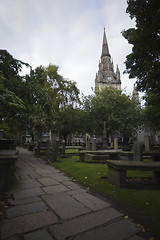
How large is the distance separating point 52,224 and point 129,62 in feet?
20.5

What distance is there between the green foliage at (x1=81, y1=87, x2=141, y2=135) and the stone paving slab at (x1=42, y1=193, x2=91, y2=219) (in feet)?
63.1

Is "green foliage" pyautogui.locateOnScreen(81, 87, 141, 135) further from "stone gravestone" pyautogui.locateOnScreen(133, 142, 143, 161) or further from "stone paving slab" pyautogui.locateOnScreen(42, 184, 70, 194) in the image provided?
"stone paving slab" pyautogui.locateOnScreen(42, 184, 70, 194)

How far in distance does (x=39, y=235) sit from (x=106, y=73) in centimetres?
6324

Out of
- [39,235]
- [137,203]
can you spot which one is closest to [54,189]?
[39,235]

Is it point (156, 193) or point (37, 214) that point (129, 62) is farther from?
point (37, 214)

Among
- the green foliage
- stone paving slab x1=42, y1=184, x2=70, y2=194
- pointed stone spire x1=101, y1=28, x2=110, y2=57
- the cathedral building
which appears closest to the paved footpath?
stone paving slab x1=42, y1=184, x2=70, y2=194

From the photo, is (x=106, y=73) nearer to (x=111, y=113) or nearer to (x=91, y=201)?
(x=111, y=113)

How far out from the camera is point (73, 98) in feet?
66.4

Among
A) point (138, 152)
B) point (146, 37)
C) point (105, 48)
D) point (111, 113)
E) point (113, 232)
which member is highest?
point (105, 48)

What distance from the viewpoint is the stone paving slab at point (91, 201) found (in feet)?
9.16

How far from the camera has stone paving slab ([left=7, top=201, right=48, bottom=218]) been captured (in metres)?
2.48

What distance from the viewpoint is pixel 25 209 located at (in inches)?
105

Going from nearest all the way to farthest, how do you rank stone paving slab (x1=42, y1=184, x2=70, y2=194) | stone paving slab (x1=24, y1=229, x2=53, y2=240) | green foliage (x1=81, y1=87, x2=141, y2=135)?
stone paving slab (x1=24, y1=229, x2=53, y2=240)
stone paving slab (x1=42, y1=184, x2=70, y2=194)
green foliage (x1=81, y1=87, x2=141, y2=135)

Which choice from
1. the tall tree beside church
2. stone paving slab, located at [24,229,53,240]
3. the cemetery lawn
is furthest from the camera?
the tall tree beside church
